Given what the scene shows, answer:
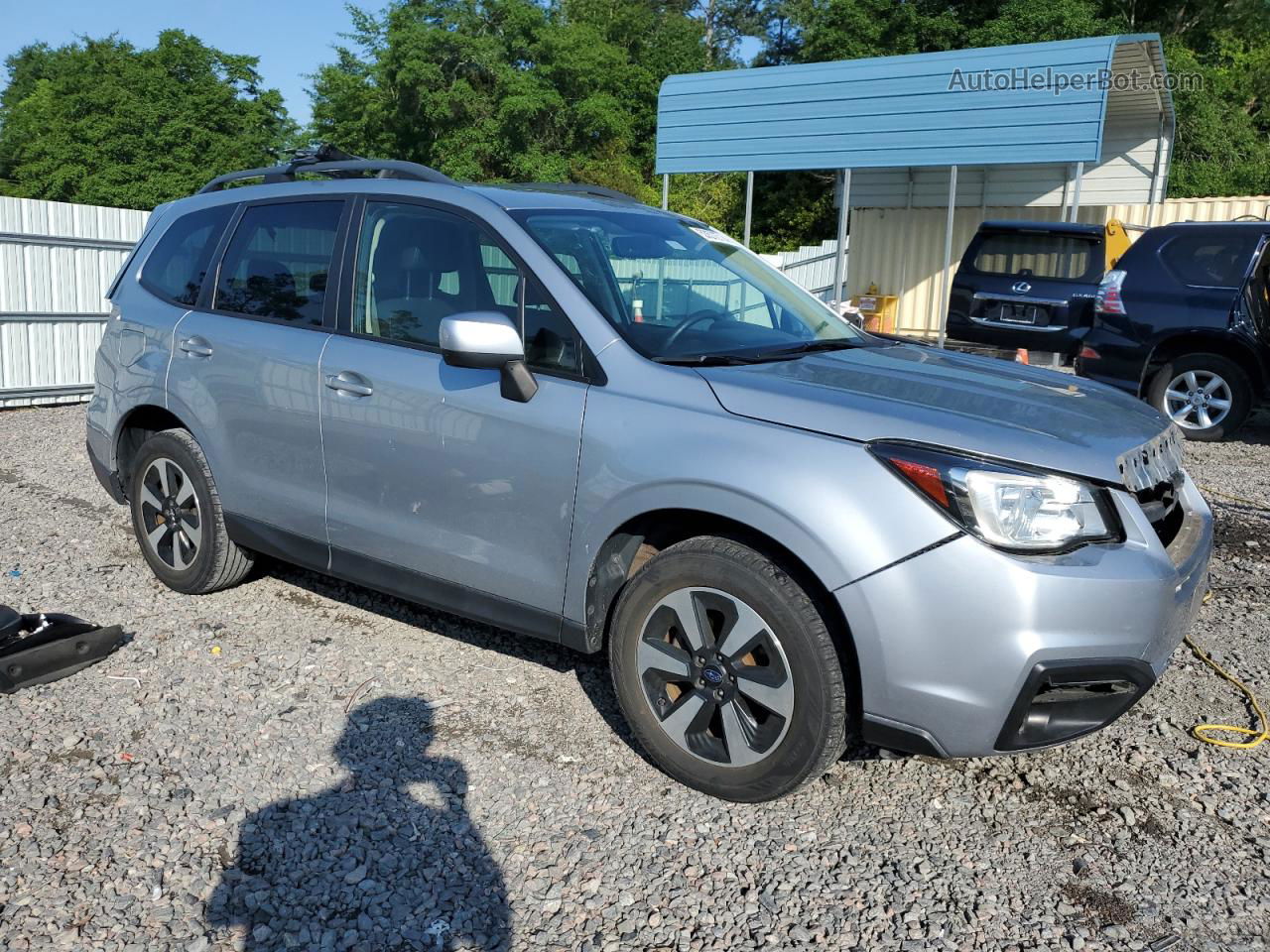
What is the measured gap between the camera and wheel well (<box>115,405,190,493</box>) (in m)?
4.95

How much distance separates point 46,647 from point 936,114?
13.5 metres

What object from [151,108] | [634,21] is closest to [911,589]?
[634,21]

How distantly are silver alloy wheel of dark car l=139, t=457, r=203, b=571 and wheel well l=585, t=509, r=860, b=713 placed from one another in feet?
7.38

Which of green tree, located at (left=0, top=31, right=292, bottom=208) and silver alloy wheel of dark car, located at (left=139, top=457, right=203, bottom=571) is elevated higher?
green tree, located at (left=0, top=31, right=292, bottom=208)

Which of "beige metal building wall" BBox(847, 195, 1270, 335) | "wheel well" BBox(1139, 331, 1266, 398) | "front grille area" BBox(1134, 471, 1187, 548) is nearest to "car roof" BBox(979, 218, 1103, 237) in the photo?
"wheel well" BBox(1139, 331, 1266, 398)

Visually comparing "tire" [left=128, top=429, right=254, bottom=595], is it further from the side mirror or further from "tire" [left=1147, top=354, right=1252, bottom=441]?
"tire" [left=1147, top=354, right=1252, bottom=441]

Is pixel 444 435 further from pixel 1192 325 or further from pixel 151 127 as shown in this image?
pixel 151 127

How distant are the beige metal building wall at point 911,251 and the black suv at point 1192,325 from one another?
12.1m

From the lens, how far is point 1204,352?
8.91 metres

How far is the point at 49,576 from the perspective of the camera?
5.36 meters

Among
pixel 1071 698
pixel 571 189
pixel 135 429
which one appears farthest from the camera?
pixel 135 429

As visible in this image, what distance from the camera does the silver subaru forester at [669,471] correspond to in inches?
109

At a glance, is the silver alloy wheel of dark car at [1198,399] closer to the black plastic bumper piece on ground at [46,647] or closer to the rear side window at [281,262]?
the rear side window at [281,262]

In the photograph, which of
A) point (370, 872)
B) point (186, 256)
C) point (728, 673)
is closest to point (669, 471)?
point (728, 673)
